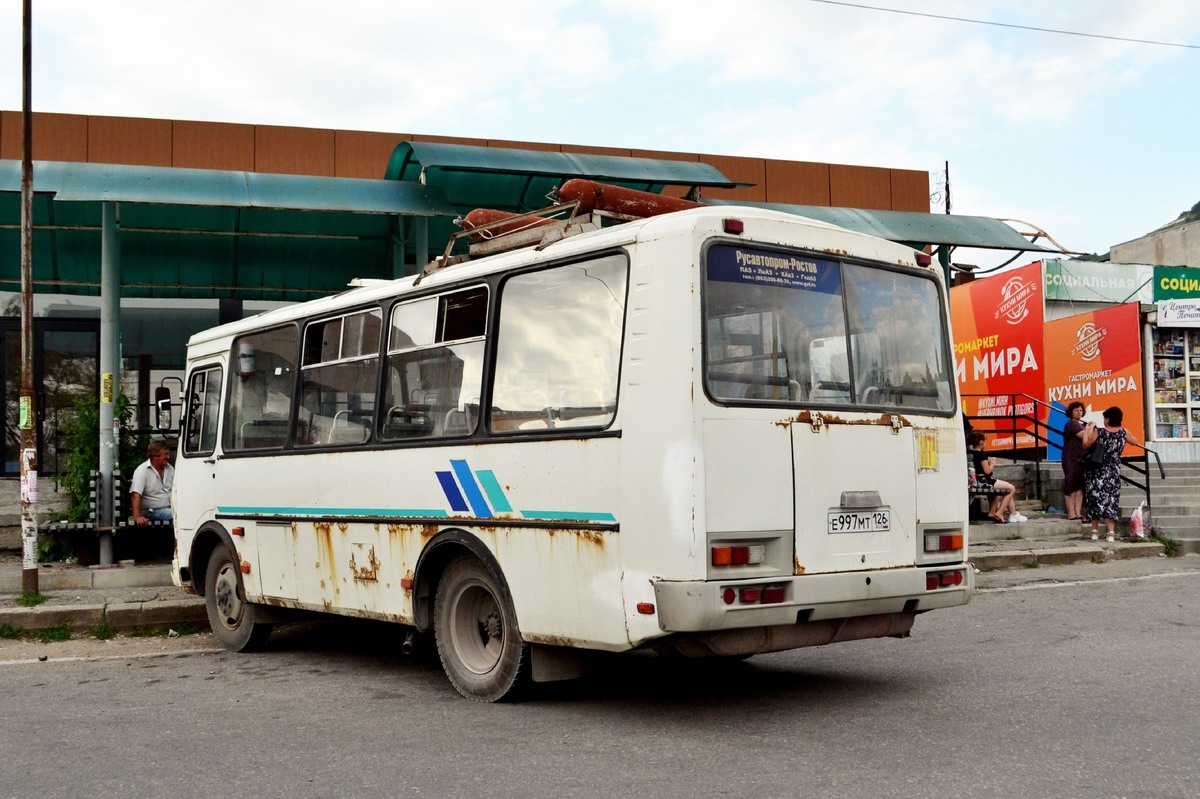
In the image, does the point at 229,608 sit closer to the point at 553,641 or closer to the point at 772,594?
the point at 553,641

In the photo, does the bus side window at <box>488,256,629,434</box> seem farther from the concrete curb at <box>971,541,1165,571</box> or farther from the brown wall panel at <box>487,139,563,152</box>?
the brown wall panel at <box>487,139,563,152</box>

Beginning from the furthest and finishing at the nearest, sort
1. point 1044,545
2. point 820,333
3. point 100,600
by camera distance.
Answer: point 1044,545 → point 100,600 → point 820,333

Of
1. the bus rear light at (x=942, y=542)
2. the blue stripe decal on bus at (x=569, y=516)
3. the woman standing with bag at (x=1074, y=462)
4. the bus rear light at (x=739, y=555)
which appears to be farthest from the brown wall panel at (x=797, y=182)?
the bus rear light at (x=739, y=555)

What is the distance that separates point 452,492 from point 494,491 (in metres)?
0.42

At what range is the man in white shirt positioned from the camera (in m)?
13.2

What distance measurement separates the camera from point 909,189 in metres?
22.6

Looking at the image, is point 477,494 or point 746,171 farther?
point 746,171

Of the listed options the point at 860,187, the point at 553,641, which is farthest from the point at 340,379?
the point at 860,187

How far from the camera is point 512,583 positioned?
6852 millimetres

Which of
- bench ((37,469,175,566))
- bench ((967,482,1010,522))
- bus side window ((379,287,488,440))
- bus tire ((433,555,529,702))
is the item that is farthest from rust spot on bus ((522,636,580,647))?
bench ((967,482,1010,522))

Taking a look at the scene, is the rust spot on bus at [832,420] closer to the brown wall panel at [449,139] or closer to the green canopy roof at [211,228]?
the green canopy roof at [211,228]

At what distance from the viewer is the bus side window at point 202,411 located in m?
10.2

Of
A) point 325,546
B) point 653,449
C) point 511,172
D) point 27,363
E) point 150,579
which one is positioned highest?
point 511,172

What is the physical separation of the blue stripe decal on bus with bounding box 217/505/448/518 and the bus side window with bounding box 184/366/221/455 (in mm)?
639
